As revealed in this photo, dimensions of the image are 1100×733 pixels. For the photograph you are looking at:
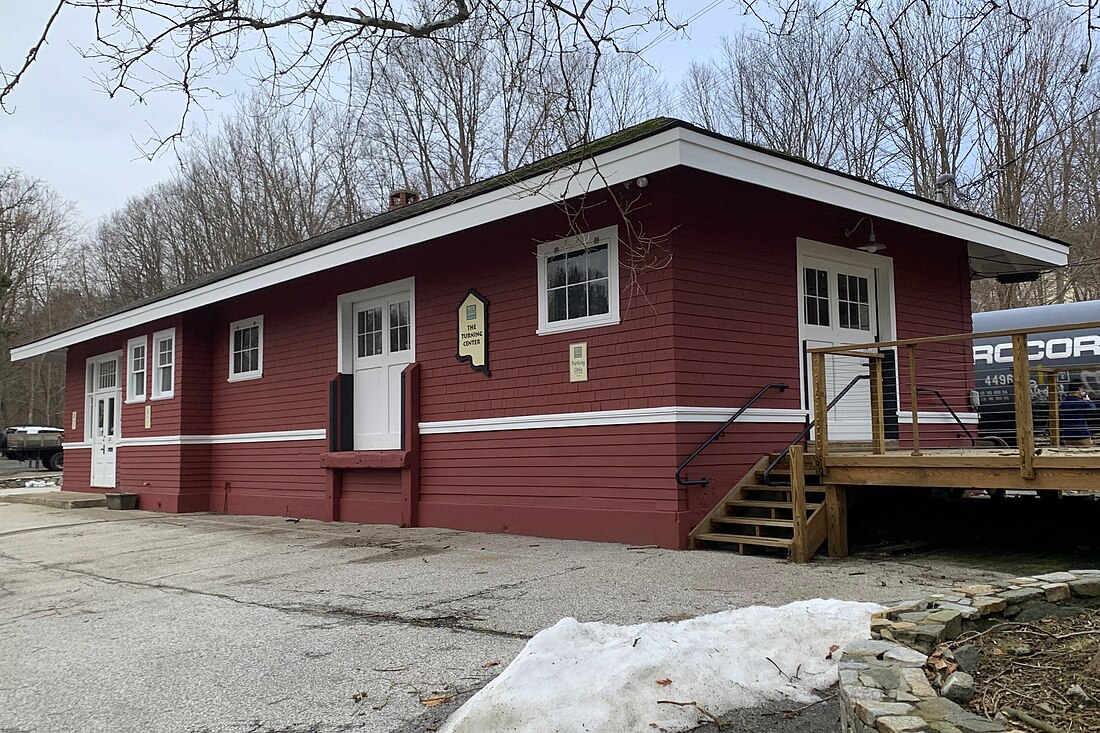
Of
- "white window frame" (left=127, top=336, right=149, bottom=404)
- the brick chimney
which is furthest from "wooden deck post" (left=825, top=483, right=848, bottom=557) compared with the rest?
"white window frame" (left=127, top=336, right=149, bottom=404)

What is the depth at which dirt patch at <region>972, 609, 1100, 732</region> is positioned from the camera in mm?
2912

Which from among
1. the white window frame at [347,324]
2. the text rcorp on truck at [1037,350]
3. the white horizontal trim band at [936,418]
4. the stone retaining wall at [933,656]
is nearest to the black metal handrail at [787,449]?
the white horizontal trim band at [936,418]

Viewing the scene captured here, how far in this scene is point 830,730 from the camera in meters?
3.51

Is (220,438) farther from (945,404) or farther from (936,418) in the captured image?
(945,404)

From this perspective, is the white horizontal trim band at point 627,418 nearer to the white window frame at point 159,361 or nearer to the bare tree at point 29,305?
the white window frame at point 159,361

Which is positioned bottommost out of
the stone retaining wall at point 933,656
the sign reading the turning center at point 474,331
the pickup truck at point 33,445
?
the stone retaining wall at point 933,656

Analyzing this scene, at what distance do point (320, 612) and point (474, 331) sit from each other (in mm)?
4536

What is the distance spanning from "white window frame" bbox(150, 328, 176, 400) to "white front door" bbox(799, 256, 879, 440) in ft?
34.6

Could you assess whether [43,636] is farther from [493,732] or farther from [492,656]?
[493,732]

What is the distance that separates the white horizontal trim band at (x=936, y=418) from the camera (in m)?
10.2

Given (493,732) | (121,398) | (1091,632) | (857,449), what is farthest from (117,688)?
(121,398)

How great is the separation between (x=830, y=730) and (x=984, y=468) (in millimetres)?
4310

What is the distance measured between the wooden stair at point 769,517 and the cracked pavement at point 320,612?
0.22m

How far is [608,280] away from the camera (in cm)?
873
